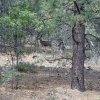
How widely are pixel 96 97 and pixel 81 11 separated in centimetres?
302

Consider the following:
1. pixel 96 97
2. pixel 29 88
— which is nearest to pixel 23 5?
pixel 29 88

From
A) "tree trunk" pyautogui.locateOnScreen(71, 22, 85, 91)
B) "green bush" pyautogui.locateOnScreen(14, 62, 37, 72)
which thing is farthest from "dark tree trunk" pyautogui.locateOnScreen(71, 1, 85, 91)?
"green bush" pyautogui.locateOnScreen(14, 62, 37, 72)

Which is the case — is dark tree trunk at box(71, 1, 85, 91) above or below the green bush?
above

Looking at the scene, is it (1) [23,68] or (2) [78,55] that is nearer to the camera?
(2) [78,55]

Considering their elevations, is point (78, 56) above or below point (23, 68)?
above

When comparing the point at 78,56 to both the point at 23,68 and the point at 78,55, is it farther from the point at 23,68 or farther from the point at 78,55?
the point at 23,68

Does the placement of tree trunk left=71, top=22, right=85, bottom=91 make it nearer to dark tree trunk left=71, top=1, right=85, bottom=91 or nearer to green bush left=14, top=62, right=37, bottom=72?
dark tree trunk left=71, top=1, right=85, bottom=91

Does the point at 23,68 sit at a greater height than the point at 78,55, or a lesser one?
lesser

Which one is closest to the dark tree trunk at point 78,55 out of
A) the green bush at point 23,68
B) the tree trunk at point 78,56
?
the tree trunk at point 78,56

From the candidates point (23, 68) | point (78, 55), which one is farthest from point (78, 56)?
point (23, 68)

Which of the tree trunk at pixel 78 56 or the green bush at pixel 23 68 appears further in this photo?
the green bush at pixel 23 68

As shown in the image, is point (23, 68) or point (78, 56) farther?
point (23, 68)

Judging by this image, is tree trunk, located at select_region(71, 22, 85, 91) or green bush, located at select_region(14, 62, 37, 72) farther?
green bush, located at select_region(14, 62, 37, 72)

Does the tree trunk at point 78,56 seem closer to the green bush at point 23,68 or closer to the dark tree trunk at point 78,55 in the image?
the dark tree trunk at point 78,55
